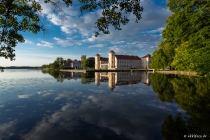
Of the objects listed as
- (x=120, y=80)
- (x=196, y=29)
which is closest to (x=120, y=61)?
(x=120, y=80)

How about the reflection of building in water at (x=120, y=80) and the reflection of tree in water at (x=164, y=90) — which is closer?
the reflection of tree in water at (x=164, y=90)

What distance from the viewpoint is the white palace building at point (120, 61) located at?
111938mm

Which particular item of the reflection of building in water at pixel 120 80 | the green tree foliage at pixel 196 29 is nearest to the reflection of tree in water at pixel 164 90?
the reflection of building in water at pixel 120 80

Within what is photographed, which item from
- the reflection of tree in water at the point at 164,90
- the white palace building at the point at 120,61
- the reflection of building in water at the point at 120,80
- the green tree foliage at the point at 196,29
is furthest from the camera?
the white palace building at the point at 120,61

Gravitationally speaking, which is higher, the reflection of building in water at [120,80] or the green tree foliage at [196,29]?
the green tree foliage at [196,29]

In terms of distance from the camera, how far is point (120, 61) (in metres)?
113

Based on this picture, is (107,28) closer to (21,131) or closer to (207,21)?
(21,131)

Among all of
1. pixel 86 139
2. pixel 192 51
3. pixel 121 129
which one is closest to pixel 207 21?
pixel 192 51

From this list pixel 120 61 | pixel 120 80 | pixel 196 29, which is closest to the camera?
pixel 196 29

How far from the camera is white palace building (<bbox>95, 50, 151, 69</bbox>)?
111938 millimetres

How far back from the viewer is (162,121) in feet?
26.2

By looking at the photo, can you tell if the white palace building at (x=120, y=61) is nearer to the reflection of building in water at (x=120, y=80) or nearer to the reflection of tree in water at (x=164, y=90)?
the reflection of building in water at (x=120, y=80)

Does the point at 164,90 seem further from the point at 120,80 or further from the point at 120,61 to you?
the point at 120,61

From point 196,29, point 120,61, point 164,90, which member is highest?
point 120,61
